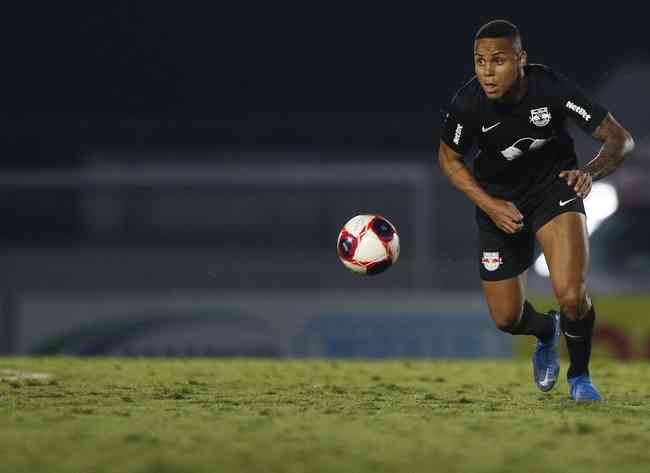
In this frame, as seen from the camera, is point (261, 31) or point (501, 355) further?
point (261, 31)

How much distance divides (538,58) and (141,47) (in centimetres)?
1034

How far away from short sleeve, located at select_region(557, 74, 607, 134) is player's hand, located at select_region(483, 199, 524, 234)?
23.8 inches

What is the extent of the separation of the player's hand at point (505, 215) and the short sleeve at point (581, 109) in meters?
0.60

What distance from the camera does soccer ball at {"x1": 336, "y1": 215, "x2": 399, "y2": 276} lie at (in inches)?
282

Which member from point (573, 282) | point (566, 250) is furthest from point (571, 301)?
point (566, 250)

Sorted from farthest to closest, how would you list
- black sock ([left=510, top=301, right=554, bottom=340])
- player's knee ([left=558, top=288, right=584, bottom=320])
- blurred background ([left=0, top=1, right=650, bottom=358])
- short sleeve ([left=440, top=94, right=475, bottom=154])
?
blurred background ([left=0, top=1, right=650, bottom=358]) < black sock ([left=510, top=301, right=554, bottom=340]) < short sleeve ([left=440, top=94, right=475, bottom=154]) < player's knee ([left=558, top=288, right=584, bottom=320])

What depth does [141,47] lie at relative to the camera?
102 feet

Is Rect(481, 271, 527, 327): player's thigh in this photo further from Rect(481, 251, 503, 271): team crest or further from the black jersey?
the black jersey

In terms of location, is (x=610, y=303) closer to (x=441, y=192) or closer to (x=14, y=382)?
(x=441, y=192)

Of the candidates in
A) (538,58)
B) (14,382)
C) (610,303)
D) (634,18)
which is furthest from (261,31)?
(14,382)

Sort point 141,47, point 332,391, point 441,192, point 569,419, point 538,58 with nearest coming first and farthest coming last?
point 569,419 < point 332,391 < point 441,192 < point 538,58 < point 141,47

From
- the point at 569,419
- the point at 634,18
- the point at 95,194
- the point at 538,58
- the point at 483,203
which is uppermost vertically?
the point at 634,18

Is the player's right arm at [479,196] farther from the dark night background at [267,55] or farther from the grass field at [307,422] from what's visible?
the dark night background at [267,55]

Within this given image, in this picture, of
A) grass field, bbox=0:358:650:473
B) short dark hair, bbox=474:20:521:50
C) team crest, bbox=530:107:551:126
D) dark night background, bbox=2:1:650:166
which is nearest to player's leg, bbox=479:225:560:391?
grass field, bbox=0:358:650:473
